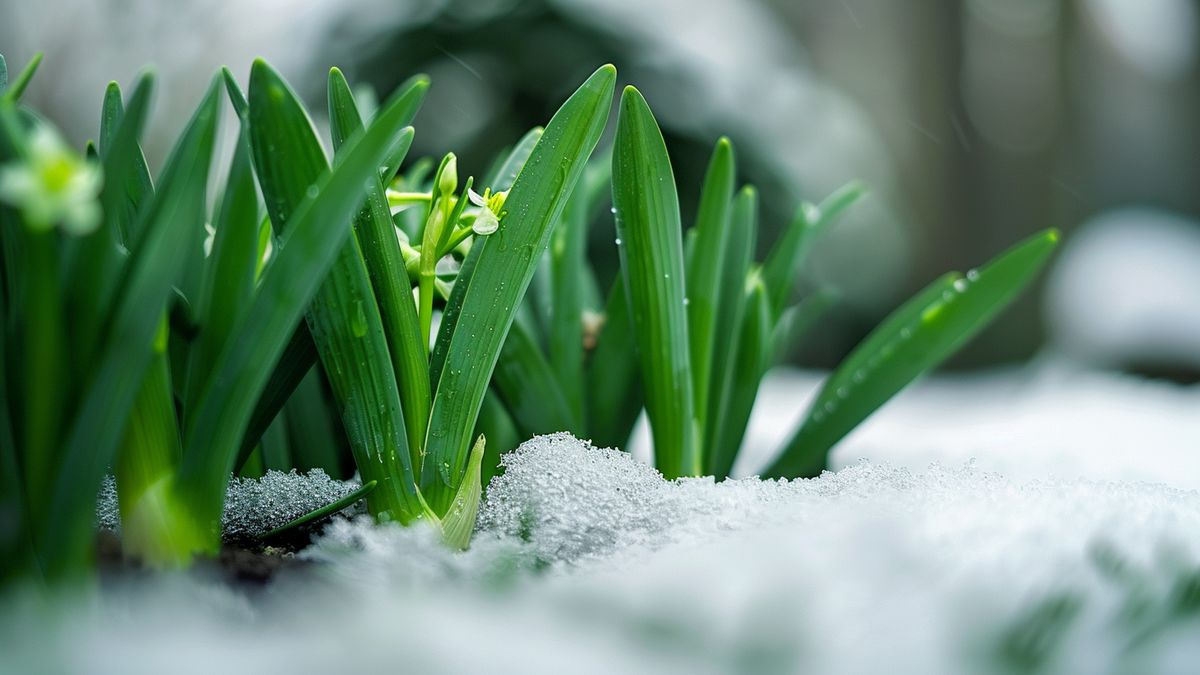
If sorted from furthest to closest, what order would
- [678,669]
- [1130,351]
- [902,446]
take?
[1130,351], [902,446], [678,669]

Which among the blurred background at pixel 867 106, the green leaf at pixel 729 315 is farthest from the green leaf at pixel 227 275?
the blurred background at pixel 867 106

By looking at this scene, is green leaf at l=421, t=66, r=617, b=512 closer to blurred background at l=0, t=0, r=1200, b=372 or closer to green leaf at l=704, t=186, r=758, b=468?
green leaf at l=704, t=186, r=758, b=468

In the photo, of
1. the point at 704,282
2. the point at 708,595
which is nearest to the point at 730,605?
the point at 708,595

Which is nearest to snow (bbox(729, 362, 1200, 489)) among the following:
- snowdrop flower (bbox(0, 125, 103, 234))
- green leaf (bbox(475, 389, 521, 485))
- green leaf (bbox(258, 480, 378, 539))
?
green leaf (bbox(475, 389, 521, 485))

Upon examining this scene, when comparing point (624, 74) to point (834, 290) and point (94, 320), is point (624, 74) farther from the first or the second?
point (94, 320)

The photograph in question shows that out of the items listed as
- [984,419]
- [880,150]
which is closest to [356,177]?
[984,419]

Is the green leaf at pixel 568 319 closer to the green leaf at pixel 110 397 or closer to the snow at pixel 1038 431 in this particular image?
the snow at pixel 1038 431

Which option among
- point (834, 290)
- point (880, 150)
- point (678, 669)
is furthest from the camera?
point (880, 150)
